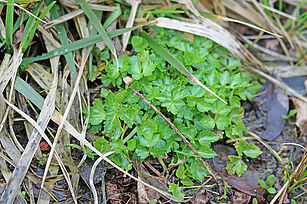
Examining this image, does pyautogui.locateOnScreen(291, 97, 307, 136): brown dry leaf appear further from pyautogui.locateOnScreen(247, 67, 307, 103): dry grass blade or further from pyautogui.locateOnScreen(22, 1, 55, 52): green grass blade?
pyautogui.locateOnScreen(22, 1, 55, 52): green grass blade

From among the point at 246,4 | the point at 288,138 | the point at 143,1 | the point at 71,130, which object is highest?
the point at 143,1

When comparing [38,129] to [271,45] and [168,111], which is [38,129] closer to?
[168,111]

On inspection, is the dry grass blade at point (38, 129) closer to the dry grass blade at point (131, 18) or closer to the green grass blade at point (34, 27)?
the green grass blade at point (34, 27)

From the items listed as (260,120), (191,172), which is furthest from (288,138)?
(191,172)

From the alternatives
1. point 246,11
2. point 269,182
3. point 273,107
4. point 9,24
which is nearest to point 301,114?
point 273,107

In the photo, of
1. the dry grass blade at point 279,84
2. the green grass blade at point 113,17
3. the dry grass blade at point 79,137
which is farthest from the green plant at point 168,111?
the dry grass blade at point 279,84

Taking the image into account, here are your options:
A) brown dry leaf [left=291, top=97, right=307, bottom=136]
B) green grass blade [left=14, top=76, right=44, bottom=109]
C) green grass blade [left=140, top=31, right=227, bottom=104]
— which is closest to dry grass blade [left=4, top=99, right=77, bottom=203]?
green grass blade [left=14, top=76, right=44, bottom=109]

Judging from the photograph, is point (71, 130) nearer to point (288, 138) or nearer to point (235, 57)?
point (235, 57)
